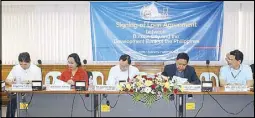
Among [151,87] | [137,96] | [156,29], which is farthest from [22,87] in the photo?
[156,29]

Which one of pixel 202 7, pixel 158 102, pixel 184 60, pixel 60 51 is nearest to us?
pixel 158 102

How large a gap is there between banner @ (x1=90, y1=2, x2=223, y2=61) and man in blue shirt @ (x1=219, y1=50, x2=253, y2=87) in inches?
44.2

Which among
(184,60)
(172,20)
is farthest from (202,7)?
(184,60)

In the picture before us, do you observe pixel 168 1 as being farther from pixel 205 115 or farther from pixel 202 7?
pixel 205 115

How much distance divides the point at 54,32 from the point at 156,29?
1.71 meters

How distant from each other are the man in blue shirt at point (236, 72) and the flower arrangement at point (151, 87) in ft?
3.39

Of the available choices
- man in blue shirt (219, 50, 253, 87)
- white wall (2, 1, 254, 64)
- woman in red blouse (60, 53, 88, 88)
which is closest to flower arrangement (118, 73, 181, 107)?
woman in red blouse (60, 53, 88, 88)

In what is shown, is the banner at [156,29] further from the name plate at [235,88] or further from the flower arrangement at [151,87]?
the flower arrangement at [151,87]

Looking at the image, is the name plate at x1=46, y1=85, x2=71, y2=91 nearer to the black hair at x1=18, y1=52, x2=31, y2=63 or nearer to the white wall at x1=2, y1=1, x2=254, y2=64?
the black hair at x1=18, y1=52, x2=31, y2=63

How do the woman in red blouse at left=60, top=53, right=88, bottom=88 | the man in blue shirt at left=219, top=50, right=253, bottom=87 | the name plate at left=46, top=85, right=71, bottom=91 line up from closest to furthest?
the name plate at left=46, top=85, right=71, bottom=91, the man in blue shirt at left=219, top=50, right=253, bottom=87, the woman in red blouse at left=60, top=53, right=88, bottom=88

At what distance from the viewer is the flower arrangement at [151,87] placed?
279cm

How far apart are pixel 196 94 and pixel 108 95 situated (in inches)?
36.1

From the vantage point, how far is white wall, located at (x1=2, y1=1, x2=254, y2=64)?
4836mm

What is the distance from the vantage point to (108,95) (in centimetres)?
316
